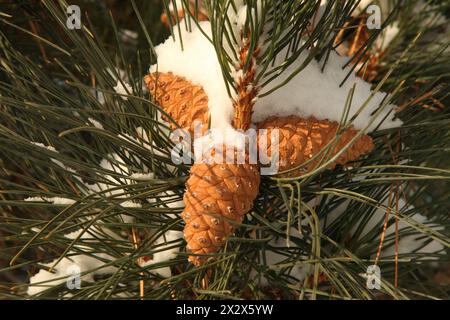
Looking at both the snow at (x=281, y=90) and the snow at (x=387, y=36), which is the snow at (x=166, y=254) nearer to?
the snow at (x=281, y=90)

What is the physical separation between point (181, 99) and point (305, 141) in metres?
0.18

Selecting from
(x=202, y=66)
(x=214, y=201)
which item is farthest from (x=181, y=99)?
(x=214, y=201)

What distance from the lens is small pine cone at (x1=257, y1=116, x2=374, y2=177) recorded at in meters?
0.84

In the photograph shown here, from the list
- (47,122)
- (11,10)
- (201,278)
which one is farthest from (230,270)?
(11,10)

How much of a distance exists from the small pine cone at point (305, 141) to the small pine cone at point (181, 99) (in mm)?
83

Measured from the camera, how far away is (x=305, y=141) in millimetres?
843

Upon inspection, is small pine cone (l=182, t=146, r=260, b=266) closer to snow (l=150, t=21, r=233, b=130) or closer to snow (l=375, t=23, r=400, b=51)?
snow (l=150, t=21, r=233, b=130)

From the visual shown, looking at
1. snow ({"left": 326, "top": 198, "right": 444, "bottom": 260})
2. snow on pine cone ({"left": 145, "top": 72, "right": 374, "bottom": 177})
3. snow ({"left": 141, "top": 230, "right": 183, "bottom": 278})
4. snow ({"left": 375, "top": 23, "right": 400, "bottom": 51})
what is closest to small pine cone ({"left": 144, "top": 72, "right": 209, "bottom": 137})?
snow on pine cone ({"left": 145, "top": 72, "right": 374, "bottom": 177})

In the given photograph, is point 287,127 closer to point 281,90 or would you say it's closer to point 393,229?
point 281,90

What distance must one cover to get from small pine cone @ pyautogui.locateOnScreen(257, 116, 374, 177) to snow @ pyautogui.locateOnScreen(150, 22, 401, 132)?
2 centimetres

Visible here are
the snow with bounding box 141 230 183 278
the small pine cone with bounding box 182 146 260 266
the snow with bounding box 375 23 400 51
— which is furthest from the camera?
the snow with bounding box 375 23 400 51

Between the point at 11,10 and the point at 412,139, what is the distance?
811 millimetres
